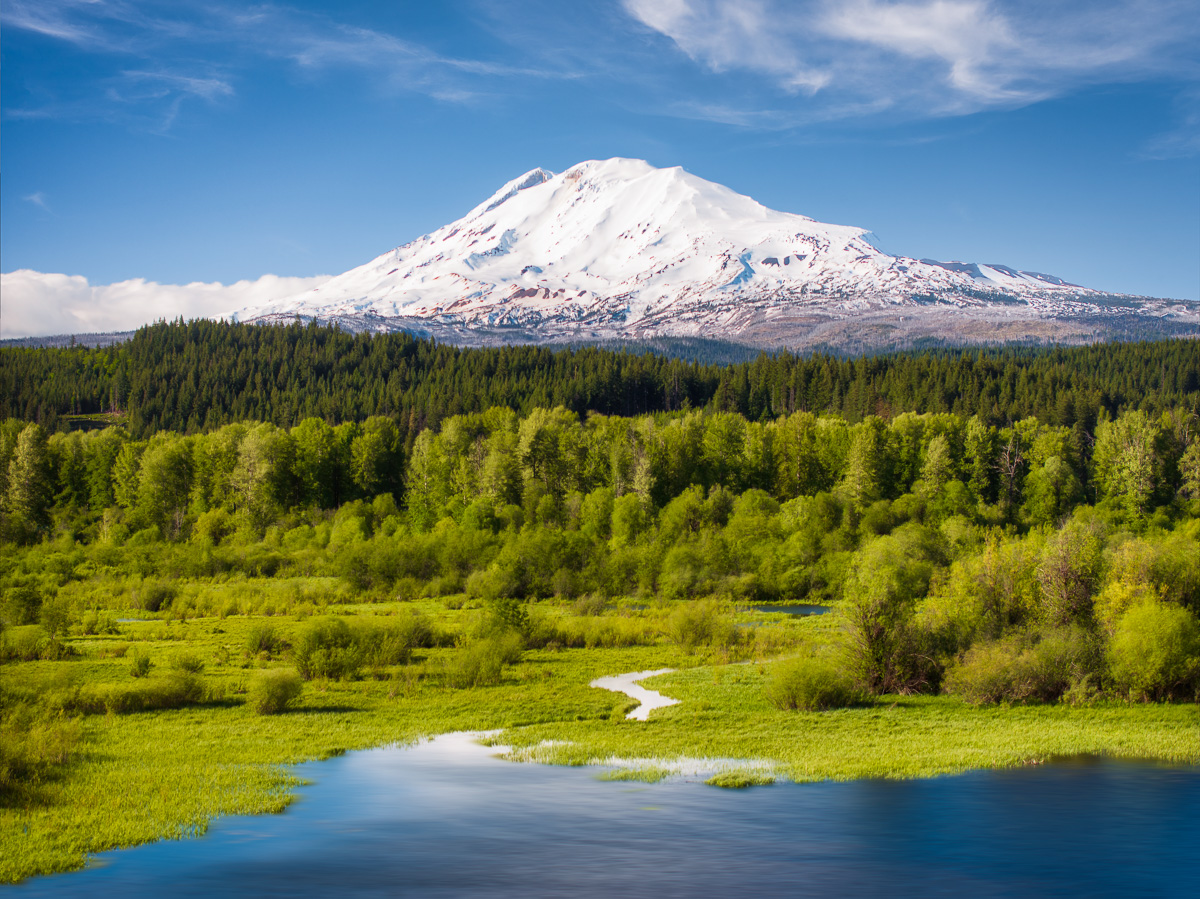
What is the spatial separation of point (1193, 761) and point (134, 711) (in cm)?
4044

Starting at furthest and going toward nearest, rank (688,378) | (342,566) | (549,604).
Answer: (688,378) → (342,566) → (549,604)

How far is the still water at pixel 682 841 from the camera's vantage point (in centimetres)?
2116

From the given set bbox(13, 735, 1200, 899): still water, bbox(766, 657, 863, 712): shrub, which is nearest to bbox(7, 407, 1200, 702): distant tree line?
bbox(766, 657, 863, 712): shrub

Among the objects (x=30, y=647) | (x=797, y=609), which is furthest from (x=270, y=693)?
(x=797, y=609)

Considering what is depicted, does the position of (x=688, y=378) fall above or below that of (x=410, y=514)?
above

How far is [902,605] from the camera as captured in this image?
1642 inches

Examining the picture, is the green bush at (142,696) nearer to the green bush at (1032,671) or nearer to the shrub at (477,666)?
the shrub at (477,666)

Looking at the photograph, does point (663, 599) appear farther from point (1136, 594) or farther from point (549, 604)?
point (1136, 594)

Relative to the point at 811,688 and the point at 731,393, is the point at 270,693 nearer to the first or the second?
the point at 811,688

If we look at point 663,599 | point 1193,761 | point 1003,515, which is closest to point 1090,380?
point 1003,515

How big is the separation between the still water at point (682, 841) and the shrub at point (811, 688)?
36.3 ft

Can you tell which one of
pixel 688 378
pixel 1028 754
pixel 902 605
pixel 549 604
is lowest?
pixel 549 604

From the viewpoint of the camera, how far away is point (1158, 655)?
1518 inches

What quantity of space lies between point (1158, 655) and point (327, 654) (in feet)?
128
